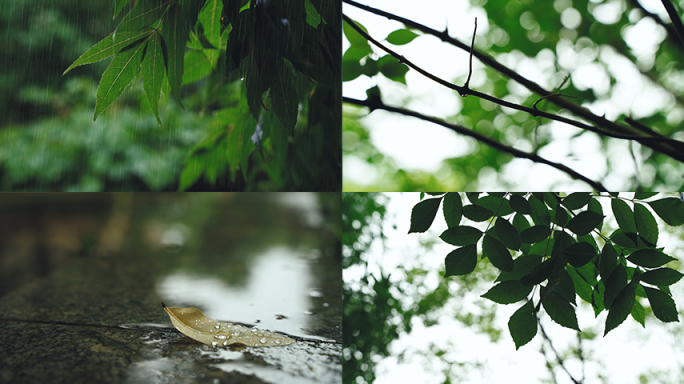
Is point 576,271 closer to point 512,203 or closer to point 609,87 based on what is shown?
point 512,203

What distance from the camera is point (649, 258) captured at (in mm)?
445

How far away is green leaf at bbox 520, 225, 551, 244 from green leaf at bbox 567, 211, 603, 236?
3 cm

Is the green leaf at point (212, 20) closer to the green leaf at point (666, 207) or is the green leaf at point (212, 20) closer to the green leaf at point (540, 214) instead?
the green leaf at point (540, 214)

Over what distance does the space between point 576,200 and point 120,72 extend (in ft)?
1.91

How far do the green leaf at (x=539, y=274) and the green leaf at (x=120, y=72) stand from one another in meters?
0.51

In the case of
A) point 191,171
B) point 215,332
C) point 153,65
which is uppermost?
point 153,65

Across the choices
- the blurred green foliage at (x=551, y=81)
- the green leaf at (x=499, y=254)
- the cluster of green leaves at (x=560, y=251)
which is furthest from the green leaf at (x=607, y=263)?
the blurred green foliage at (x=551, y=81)

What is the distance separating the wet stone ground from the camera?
1.43ft

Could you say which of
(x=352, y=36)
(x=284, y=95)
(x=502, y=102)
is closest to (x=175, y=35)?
(x=284, y=95)

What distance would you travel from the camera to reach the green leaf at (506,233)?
0.47 m

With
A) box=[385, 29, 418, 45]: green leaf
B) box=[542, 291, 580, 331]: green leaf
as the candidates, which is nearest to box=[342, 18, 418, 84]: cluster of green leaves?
box=[385, 29, 418, 45]: green leaf

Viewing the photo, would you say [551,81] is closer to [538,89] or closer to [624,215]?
[538,89]

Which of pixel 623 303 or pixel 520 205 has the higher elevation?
pixel 520 205

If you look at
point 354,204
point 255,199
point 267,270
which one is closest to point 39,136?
point 255,199
